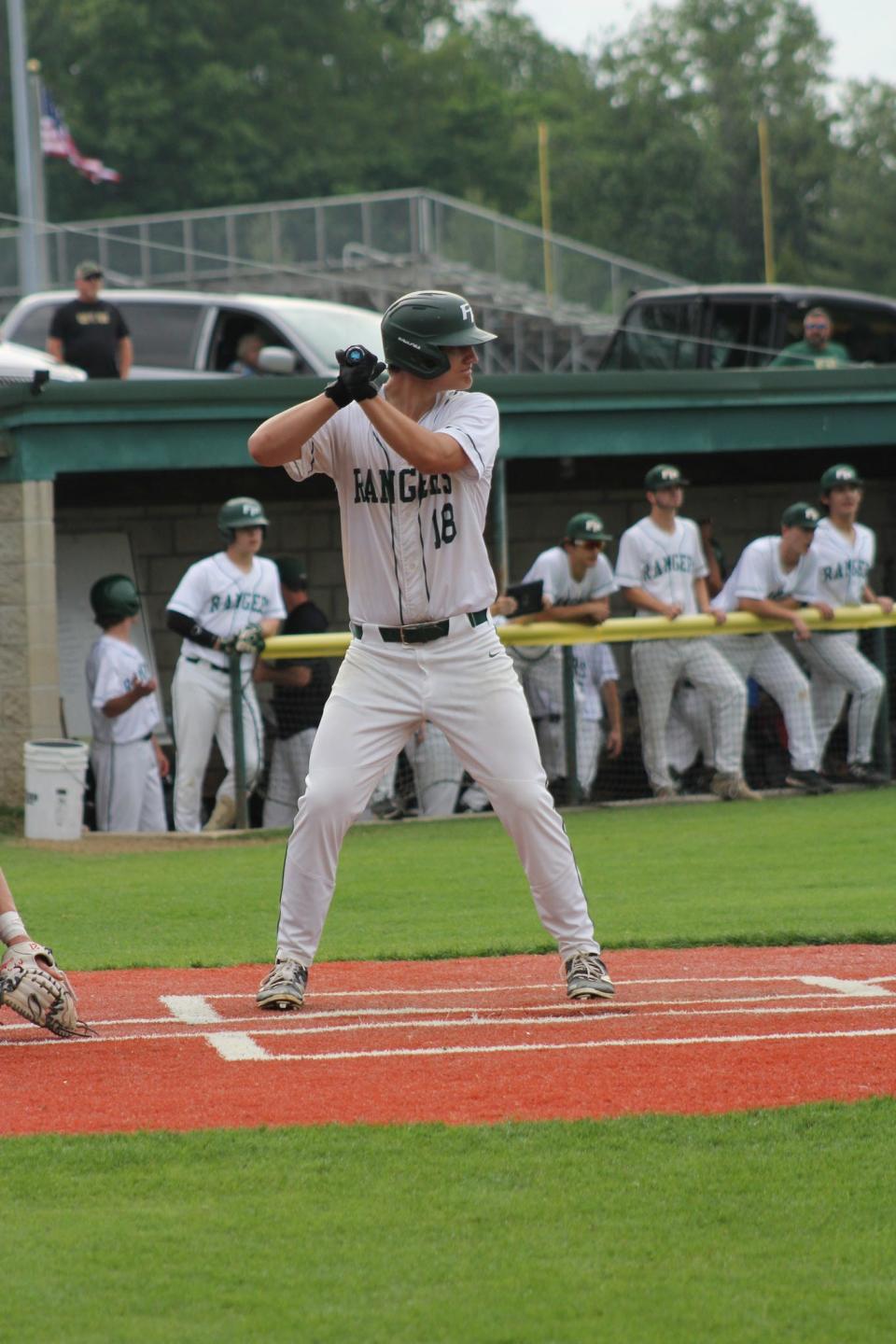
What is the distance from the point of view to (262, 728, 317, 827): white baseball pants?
1196 cm

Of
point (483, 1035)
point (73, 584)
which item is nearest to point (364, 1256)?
point (483, 1035)

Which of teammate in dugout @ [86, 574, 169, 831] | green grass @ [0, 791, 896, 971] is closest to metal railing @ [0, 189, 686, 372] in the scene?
teammate in dugout @ [86, 574, 169, 831]

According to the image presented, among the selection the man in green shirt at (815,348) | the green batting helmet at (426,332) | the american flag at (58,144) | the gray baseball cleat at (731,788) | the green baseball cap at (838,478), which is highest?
the american flag at (58,144)

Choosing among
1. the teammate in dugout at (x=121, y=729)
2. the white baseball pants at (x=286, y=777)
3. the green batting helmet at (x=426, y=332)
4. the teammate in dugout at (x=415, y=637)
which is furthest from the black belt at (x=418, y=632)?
the white baseball pants at (x=286, y=777)

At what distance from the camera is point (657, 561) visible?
12445 millimetres

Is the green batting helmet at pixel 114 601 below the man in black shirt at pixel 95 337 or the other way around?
below

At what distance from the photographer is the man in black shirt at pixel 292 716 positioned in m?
11.8

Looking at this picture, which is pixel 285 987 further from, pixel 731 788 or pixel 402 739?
pixel 731 788

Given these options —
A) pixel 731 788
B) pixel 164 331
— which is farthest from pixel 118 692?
pixel 164 331

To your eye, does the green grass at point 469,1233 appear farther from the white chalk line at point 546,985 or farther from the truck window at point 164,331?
the truck window at point 164,331

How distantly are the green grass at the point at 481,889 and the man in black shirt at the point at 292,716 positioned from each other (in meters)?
0.76

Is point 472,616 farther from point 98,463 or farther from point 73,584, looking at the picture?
point 73,584

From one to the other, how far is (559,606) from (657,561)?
2.46 ft

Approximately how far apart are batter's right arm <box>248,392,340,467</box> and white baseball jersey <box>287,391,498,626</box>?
14 cm
